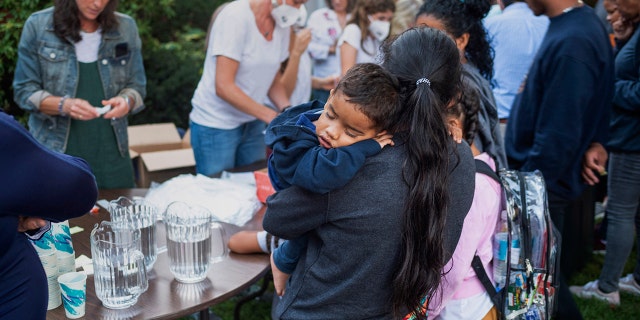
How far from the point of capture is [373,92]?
4.01ft

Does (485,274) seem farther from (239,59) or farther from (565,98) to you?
(239,59)

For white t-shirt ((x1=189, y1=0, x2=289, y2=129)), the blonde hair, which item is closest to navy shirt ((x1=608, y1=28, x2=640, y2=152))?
the blonde hair

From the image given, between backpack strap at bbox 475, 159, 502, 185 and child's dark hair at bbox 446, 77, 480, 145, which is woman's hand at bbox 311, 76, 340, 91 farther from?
backpack strap at bbox 475, 159, 502, 185

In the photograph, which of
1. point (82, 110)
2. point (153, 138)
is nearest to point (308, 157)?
point (82, 110)

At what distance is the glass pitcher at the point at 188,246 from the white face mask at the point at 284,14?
1.42 m

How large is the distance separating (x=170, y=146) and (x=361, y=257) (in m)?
2.91

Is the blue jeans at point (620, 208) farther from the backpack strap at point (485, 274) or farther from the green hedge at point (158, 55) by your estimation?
the green hedge at point (158, 55)

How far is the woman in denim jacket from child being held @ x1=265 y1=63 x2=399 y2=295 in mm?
1454

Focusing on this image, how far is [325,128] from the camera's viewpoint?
4.17 feet

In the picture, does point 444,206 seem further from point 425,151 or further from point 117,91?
point 117,91

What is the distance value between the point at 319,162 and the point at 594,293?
2.61 meters

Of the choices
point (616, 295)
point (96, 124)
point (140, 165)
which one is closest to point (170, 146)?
point (140, 165)

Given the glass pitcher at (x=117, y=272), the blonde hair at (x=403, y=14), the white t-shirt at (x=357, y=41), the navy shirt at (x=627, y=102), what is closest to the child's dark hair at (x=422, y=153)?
the glass pitcher at (x=117, y=272)

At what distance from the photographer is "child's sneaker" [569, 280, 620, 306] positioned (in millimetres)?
3139
